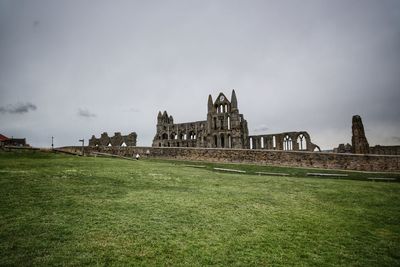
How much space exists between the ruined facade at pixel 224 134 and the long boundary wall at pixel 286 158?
23772 mm

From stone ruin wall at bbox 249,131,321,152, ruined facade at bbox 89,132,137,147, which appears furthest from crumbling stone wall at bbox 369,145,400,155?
ruined facade at bbox 89,132,137,147

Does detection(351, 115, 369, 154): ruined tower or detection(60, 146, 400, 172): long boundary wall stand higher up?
detection(351, 115, 369, 154): ruined tower

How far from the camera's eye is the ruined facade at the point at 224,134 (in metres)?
49.0

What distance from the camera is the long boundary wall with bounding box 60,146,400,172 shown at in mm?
22016

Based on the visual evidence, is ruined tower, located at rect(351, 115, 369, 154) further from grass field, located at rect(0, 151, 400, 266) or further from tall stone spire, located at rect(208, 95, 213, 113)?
tall stone spire, located at rect(208, 95, 213, 113)

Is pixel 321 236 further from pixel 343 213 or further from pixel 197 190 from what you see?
pixel 197 190

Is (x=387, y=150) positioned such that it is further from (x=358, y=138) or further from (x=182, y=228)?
(x=182, y=228)

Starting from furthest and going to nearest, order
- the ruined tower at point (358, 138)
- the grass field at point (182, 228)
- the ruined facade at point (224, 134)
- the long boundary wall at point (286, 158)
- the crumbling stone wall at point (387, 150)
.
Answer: the ruined facade at point (224, 134), the crumbling stone wall at point (387, 150), the ruined tower at point (358, 138), the long boundary wall at point (286, 158), the grass field at point (182, 228)

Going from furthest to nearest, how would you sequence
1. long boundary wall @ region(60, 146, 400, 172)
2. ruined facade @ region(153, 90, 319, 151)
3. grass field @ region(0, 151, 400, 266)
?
Result: 1. ruined facade @ region(153, 90, 319, 151)
2. long boundary wall @ region(60, 146, 400, 172)
3. grass field @ region(0, 151, 400, 266)

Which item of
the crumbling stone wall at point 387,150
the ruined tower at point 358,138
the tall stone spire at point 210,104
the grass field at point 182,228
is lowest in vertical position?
the grass field at point 182,228

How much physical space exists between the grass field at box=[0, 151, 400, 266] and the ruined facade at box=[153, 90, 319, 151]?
42071 millimetres

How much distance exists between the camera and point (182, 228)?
480cm

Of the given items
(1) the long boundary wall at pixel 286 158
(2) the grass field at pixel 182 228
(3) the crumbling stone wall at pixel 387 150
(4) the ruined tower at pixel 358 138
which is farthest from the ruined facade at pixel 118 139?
(2) the grass field at pixel 182 228

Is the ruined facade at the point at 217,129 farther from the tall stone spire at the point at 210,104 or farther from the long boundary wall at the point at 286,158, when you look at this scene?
the long boundary wall at the point at 286,158
